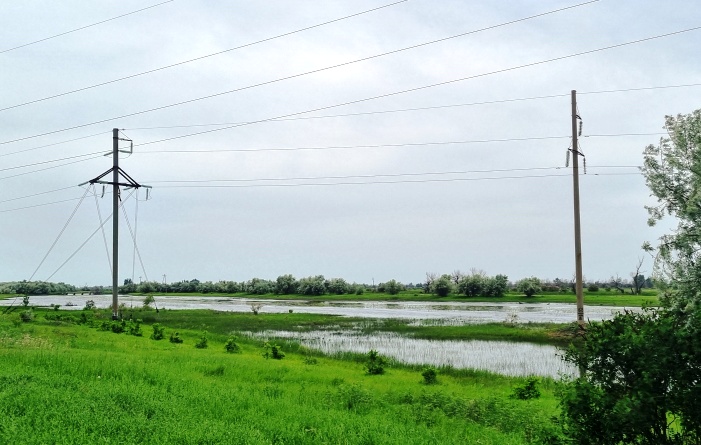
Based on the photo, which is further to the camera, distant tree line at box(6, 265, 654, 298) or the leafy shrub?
distant tree line at box(6, 265, 654, 298)

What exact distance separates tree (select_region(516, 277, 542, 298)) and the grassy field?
99.1 meters

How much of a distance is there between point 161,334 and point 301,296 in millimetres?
109509

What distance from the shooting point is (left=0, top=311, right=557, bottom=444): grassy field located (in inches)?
351

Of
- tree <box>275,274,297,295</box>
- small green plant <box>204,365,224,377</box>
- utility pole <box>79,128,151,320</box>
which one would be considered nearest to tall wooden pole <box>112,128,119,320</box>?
utility pole <box>79,128,151,320</box>

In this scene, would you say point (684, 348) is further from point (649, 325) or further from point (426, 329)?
point (426, 329)

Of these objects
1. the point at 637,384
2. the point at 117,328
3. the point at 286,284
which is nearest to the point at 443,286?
the point at 286,284

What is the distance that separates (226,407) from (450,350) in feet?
75.6

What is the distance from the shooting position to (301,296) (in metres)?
140

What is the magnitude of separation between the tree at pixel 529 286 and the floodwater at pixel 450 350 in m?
77.0

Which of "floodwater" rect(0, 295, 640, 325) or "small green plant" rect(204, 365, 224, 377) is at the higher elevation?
"small green plant" rect(204, 365, 224, 377)

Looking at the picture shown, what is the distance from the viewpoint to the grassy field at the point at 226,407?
29.2 ft

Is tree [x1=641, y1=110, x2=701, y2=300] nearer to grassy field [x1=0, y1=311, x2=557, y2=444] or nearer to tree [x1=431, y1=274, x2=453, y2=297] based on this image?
grassy field [x1=0, y1=311, x2=557, y2=444]

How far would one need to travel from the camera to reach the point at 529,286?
112m

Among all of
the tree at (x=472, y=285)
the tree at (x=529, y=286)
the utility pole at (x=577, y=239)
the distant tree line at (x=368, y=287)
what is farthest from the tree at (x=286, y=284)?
the utility pole at (x=577, y=239)
